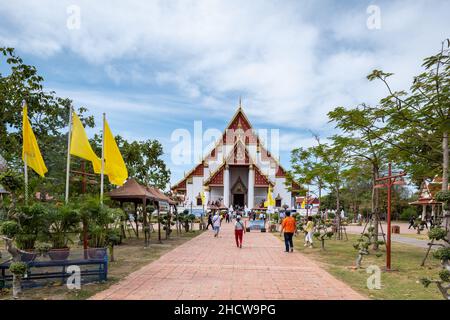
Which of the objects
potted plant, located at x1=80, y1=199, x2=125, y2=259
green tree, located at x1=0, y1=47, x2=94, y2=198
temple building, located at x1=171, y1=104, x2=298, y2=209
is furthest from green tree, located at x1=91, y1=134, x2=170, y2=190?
temple building, located at x1=171, y1=104, x2=298, y2=209

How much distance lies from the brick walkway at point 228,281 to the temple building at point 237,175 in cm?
3266

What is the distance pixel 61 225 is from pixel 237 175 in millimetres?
39522

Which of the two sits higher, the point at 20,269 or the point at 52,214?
the point at 52,214

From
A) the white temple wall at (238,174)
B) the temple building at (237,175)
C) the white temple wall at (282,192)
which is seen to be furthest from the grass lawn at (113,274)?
the white temple wall at (282,192)

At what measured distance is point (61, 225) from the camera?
977 centimetres

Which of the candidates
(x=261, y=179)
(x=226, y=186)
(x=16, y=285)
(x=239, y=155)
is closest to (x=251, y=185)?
(x=261, y=179)

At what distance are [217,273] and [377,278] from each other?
3.83m

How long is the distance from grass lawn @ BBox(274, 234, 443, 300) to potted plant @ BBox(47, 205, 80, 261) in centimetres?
666

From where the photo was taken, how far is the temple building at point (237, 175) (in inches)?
1841

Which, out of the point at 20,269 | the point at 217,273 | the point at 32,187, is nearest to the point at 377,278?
the point at 217,273

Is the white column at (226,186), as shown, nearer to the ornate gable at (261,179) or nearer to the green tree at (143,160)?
the ornate gable at (261,179)
